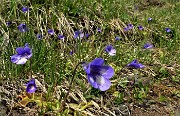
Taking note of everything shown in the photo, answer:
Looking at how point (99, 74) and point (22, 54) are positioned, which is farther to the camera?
point (22, 54)

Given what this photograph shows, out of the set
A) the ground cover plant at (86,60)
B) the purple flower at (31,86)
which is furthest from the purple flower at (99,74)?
the purple flower at (31,86)

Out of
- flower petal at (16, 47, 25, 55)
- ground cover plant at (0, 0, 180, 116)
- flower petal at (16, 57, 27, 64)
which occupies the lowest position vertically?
ground cover plant at (0, 0, 180, 116)

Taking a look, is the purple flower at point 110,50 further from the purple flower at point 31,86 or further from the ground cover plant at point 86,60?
the purple flower at point 31,86

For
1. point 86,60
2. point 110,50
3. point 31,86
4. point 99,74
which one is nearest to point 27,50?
point 31,86

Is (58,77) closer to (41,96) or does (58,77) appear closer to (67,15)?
(41,96)

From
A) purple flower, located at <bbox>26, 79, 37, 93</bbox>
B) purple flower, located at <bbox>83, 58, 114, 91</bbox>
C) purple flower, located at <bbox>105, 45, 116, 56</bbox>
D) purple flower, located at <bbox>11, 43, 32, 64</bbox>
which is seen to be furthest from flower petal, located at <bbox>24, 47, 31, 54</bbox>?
purple flower, located at <bbox>105, 45, 116, 56</bbox>

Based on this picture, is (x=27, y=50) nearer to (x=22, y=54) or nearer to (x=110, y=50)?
(x=22, y=54)

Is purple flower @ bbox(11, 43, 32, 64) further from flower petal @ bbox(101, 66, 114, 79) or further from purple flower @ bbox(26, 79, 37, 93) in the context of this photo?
flower petal @ bbox(101, 66, 114, 79)

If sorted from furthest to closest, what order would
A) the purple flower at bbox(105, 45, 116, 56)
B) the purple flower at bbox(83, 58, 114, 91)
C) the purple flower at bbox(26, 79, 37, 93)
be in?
the purple flower at bbox(105, 45, 116, 56) → the purple flower at bbox(26, 79, 37, 93) → the purple flower at bbox(83, 58, 114, 91)
